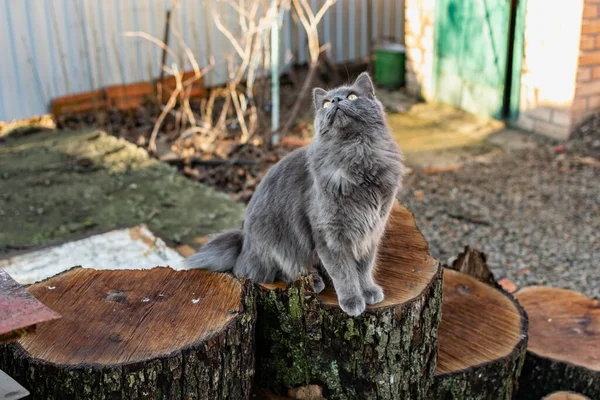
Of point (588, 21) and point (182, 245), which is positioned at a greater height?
point (588, 21)

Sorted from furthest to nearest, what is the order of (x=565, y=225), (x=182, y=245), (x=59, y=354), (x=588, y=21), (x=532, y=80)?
(x=532, y=80) → (x=588, y=21) → (x=565, y=225) → (x=182, y=245) → (x=59, y=354)

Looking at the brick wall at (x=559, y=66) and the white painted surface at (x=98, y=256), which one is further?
the brick wall at (x=559, y=66)

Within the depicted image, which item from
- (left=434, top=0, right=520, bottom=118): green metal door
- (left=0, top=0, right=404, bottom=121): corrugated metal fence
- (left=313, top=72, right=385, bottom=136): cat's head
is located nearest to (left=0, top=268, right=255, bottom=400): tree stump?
(left=313, top=72, right=385, bottom=136): cat's head

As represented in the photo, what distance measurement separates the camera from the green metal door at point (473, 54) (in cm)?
Answer: 597

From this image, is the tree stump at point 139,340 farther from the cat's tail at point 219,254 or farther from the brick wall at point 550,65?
the brick wall at point 550,65

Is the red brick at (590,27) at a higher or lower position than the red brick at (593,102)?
higher

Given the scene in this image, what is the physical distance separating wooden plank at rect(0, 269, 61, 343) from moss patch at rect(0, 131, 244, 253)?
206 centimetres

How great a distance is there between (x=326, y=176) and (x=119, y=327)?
83 cm

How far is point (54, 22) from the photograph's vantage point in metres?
5.76

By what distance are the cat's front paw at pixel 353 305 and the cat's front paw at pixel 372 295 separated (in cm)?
4

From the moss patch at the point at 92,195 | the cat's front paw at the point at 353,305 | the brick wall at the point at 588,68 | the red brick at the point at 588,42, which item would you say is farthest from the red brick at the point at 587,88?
the cat's front paw at the point at 353,305

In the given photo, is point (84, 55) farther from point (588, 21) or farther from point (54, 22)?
point (588, 21)

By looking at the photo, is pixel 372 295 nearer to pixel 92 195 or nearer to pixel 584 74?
pixel 92 195

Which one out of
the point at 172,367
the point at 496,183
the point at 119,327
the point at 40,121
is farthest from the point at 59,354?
the point at 40,121
